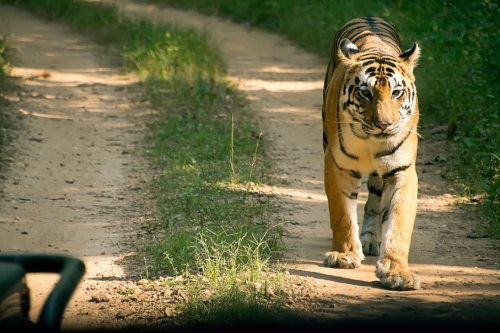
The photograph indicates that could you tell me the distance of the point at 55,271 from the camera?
1.85 meters

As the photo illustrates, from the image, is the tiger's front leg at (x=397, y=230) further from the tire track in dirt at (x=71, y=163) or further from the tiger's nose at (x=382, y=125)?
the tire track in dirt at (x=71, y=163)

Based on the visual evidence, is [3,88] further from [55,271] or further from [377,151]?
[55,271]

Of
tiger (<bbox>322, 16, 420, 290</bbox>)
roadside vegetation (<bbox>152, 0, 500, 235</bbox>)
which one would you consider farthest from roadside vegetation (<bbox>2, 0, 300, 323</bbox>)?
roadside vegetation (<bbox>152, 0, 500, 235</bbox>)

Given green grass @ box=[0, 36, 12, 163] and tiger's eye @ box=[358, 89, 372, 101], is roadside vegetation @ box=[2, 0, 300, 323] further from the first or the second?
green grass @ box=[0, 36, 12, 163]

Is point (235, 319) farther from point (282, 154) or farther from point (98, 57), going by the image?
point (98, 57)

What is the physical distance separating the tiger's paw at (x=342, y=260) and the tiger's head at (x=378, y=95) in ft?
2.42

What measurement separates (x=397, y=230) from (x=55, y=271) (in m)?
3.40

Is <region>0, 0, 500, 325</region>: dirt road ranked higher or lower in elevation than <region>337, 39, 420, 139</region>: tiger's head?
lower

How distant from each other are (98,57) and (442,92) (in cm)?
570

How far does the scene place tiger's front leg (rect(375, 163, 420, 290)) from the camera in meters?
4.84

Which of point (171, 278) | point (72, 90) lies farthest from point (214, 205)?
point (72, 90)

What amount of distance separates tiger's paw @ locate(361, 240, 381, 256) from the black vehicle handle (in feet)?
13.1

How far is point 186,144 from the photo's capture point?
27.4 feet

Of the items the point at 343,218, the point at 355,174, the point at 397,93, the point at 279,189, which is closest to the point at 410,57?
the point at 397,93
